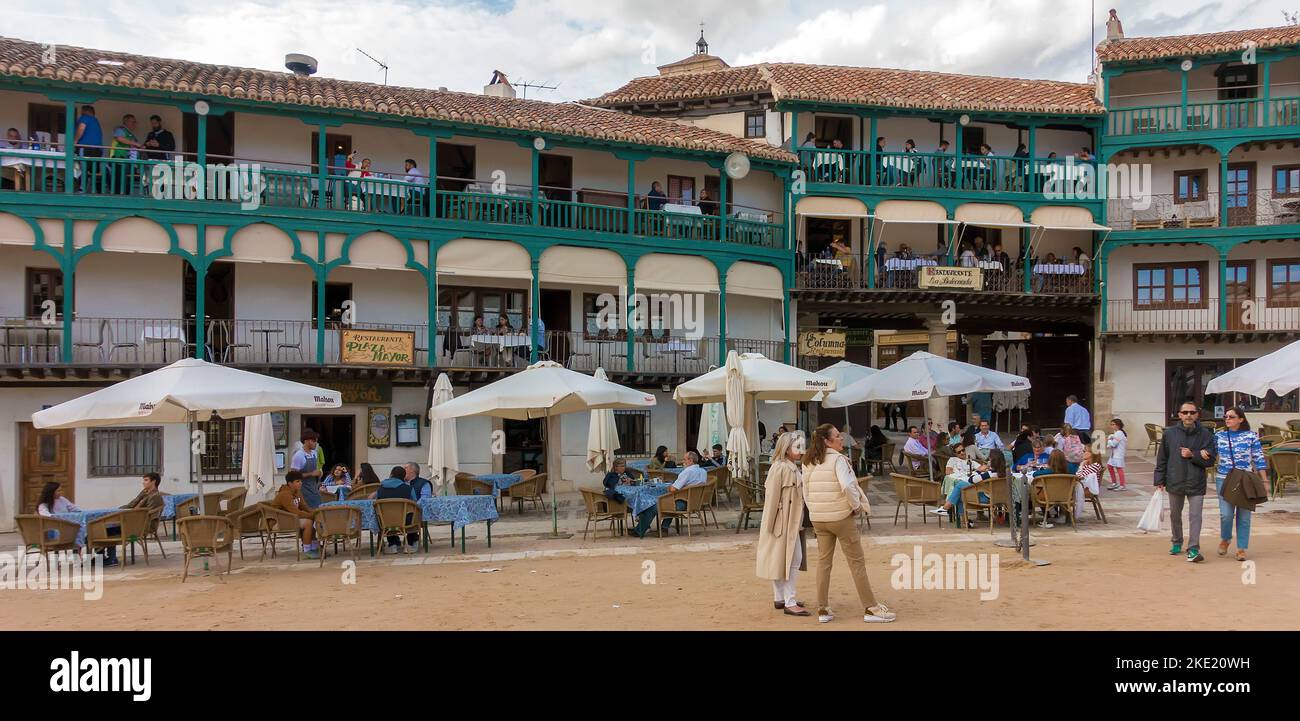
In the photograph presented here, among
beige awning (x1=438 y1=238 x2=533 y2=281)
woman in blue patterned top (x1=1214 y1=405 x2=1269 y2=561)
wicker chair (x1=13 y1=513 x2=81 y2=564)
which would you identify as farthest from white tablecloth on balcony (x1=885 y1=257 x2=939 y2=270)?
wicker chair (x1=13 y1=513 x2=81 y2=564)

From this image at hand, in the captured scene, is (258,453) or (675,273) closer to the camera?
(258,453)

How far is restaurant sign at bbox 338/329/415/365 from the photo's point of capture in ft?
67.7

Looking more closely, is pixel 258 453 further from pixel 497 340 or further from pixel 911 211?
pixel 911 211

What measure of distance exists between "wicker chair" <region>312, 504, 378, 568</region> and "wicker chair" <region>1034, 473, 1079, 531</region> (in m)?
9.44

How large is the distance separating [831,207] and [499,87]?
419 inches

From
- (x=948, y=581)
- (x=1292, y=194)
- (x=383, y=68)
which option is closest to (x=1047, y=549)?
(x=948, y=581)

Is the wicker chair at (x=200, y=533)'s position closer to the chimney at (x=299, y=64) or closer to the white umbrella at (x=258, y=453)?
the white umbrella at (x=258, y=453)

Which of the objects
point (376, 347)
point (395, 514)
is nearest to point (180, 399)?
point (395, 514)

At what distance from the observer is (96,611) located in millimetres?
9539

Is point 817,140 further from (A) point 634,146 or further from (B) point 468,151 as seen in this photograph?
(B) point 468,151

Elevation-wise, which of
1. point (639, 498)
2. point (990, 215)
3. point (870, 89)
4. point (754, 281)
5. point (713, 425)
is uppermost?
point (870, 89)

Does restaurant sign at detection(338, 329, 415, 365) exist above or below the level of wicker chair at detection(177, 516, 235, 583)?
above

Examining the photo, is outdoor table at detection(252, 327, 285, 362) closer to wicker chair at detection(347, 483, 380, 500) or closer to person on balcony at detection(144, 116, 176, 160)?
person on balcony at detection(144, 116, 176, 160)

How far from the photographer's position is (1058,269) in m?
28.0
